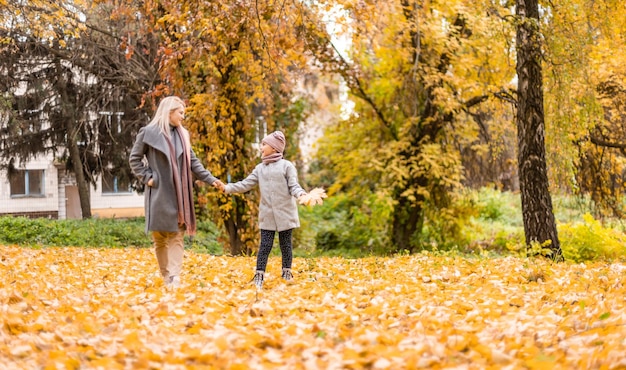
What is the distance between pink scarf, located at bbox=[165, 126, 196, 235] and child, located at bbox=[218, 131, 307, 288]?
637 millimetres

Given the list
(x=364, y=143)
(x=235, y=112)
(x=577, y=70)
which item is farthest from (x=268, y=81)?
(x=577, y=70)

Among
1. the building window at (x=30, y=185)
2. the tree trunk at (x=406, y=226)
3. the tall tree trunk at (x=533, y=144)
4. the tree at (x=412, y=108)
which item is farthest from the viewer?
the building window at (x=30, y=185)

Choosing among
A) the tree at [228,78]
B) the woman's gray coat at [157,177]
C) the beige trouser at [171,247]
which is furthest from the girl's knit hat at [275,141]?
the tree at [228,78]

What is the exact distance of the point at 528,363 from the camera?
148 inches

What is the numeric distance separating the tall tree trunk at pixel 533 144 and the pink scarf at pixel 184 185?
253 inches

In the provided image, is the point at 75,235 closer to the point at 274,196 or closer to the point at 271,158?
the point at 271,158

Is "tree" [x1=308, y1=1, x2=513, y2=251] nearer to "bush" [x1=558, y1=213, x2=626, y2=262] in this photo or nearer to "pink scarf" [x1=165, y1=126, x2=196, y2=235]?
"bush" [x1=558, y1=213, x2=626, y2=262]

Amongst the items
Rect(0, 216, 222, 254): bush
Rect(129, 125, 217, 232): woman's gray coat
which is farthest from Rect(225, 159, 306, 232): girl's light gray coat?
Rect(0, 216, 222, 254): bush

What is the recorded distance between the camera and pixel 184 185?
280 inches

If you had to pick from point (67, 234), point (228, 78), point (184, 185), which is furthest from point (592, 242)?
point (67, 234)

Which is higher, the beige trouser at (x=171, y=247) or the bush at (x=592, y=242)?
the beige trouser at (x=171, y=247)

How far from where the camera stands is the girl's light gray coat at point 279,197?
7570 millimetres

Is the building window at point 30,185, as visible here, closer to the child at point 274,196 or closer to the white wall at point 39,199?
the white wall at point 39,199

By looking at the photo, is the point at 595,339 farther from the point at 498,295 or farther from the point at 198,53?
the point at 198,53
